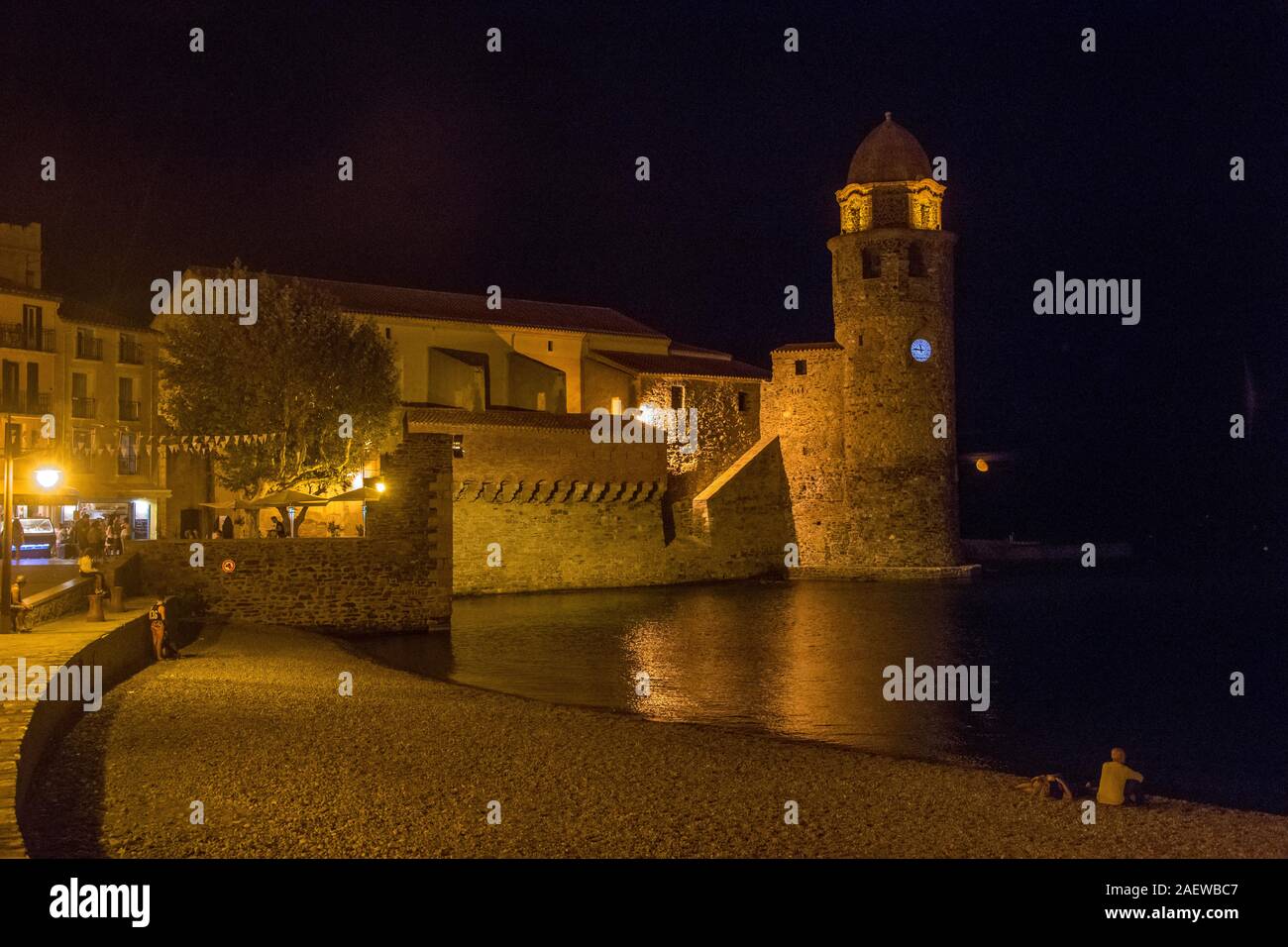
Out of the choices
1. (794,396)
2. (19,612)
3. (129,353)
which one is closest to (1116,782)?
(19,612)

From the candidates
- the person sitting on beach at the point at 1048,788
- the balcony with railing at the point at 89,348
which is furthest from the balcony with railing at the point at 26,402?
the person sitting on beach at the point at 1048,788

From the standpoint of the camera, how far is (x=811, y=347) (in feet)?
149

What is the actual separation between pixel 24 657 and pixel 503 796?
594 cm

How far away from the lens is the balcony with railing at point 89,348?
40.3m

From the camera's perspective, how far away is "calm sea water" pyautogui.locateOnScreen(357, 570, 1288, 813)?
51.6ft

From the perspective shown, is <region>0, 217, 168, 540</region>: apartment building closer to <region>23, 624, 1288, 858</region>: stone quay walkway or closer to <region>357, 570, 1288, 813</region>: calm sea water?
<region>357, 570, 1288, 813</region>: calm sea water

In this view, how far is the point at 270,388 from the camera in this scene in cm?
3016

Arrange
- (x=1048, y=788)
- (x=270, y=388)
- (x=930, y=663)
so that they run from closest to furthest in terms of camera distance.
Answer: (x=1048, y=788) < (x=930, y=663) < (x=270, y=388)

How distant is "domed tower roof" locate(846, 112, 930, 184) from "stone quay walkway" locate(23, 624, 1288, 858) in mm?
35790

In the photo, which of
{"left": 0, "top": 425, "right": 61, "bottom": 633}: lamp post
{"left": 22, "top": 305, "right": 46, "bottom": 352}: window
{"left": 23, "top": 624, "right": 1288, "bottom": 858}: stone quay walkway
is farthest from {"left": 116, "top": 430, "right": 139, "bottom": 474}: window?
{"left": 23, "top": 624, "right": 1288, "bottom": 858}: stone quay walkway

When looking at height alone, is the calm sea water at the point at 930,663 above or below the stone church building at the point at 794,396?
below

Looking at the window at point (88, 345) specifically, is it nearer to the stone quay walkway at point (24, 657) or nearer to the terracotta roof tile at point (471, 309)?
the terracotta roof tile at point (471, 309)

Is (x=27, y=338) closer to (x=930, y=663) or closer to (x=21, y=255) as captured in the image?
(x=21, y=255)

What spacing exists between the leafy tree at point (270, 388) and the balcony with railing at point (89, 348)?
11.0 metres
